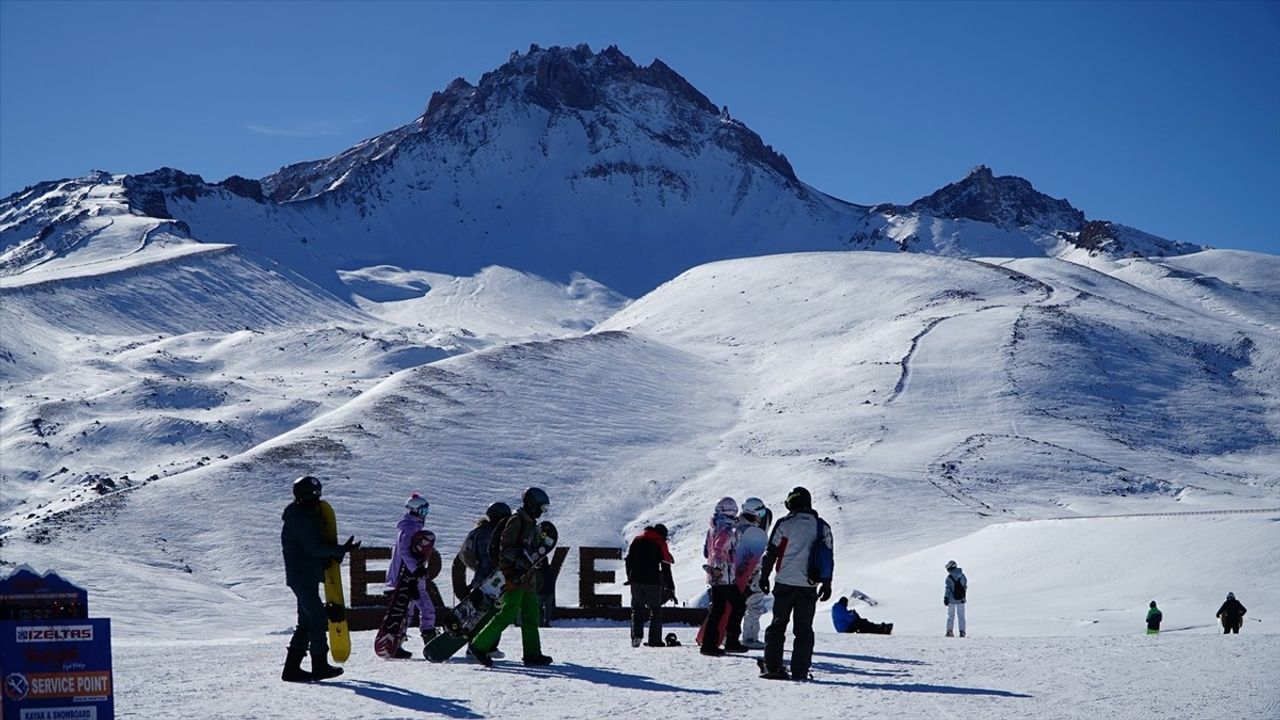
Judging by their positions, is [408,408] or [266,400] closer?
[408,408]

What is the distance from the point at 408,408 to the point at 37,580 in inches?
2186

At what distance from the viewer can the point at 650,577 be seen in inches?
742

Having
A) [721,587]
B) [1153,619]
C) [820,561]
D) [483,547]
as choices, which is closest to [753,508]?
[721,587]

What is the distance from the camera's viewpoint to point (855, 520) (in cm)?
4941

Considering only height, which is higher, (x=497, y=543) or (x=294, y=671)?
(x=497, y=543)

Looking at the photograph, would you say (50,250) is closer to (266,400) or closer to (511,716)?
(266,400)

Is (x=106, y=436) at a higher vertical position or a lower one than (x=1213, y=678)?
higher

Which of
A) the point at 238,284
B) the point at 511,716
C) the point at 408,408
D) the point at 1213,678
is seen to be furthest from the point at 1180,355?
the point at 238,284

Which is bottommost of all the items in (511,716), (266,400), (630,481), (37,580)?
(511,716)

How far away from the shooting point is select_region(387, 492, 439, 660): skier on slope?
16.9 metres

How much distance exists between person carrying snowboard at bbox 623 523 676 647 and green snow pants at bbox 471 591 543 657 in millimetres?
2906

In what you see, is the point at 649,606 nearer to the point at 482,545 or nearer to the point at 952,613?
the point at 482,545

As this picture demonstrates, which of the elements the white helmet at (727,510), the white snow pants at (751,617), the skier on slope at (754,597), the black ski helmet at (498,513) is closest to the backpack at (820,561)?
the skier on slope at (754,597)

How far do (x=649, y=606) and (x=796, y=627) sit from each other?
463 cm
